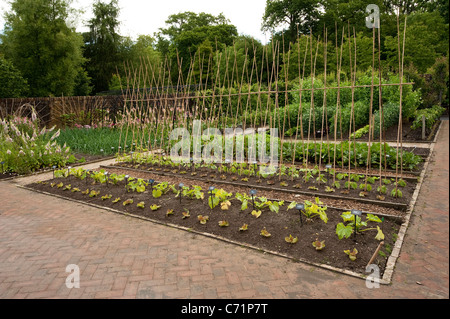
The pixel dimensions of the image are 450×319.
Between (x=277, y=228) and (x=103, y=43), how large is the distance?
1480 inches

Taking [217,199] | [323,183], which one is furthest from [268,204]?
[323,183]

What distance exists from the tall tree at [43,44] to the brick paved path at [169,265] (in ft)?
85.4

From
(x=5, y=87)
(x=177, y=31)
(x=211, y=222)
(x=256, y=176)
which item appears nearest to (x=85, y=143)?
(x=256, y=176)

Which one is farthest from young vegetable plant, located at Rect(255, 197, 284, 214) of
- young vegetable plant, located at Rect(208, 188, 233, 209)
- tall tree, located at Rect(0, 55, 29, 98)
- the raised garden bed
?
tall tree, located at Rect(0, 55, 29, 98)

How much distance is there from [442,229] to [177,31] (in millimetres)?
45846

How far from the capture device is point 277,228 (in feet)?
12.6

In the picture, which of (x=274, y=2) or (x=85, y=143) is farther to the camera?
(x=274, y=2)

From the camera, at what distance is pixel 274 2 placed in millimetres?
32312

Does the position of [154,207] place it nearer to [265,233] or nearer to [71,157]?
[265,233]

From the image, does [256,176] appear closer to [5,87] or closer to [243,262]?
[243,262]

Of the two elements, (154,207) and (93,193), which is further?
(93,193)

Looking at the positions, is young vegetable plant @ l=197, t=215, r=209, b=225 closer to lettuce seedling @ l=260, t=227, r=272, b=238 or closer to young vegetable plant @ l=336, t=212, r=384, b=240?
lettuce seedling @ l=260, t=227, r=272, b=238

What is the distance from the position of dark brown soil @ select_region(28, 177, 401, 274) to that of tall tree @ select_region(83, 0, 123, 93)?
108 ft

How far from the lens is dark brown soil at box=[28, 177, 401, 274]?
322cm
